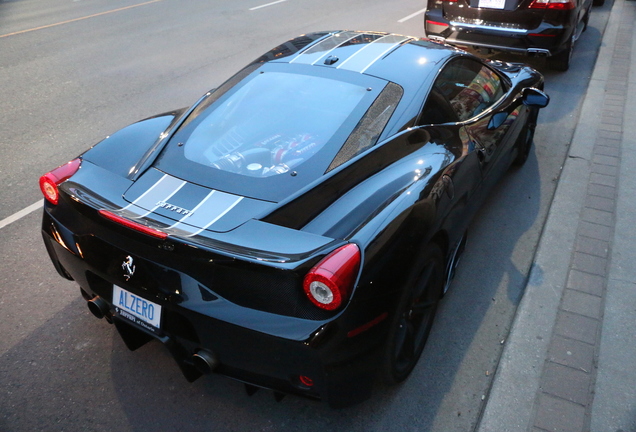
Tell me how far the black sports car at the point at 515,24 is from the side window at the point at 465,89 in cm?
323

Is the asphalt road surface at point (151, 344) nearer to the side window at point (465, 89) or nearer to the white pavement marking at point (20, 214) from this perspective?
the white pavement marking at point (20, 214)

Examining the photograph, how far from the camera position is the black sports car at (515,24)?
684 cm

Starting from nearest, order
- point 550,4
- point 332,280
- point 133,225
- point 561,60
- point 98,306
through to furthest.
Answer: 1. point 332,280
2. point 133,225
3. point 98,306
4. point 550,4
5. point 561,60

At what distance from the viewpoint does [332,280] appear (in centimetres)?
201

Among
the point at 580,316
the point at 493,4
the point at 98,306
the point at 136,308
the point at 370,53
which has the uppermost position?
the point at 370,53

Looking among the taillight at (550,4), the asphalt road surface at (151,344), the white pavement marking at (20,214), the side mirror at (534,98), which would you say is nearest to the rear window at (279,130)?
the asphalt road surface at (151,344)

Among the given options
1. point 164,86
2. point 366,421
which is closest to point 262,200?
point 366,421

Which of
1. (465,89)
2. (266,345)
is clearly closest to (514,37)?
(465,89)

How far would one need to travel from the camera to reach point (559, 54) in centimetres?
753

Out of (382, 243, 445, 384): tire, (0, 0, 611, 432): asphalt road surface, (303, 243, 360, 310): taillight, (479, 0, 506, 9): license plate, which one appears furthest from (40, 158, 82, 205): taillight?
(479, 0, 506, 9): license plate

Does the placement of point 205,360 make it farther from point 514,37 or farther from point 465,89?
point 514,37

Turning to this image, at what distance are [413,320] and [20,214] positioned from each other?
3239 mm

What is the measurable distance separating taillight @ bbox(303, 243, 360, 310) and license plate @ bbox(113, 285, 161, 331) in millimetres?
692

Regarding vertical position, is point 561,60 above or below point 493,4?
below
